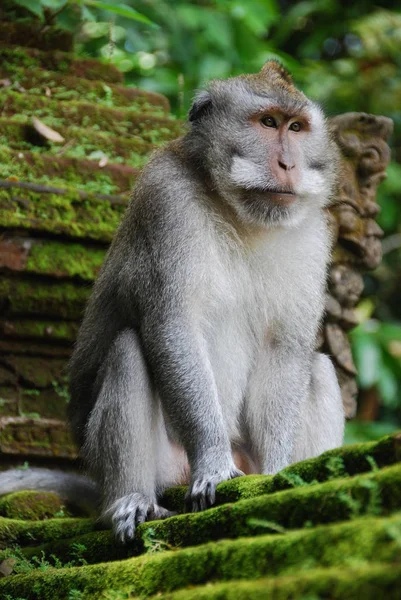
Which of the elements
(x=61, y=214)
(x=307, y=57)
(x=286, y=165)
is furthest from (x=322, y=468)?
(x=307, y=57)

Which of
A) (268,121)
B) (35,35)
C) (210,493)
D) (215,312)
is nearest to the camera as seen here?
(210,493)

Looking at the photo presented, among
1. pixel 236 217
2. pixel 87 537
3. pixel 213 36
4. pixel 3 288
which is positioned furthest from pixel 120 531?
pixel 213 36

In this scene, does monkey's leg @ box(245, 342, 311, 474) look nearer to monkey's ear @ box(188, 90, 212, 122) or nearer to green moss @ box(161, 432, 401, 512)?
green moss @ box(161, 432, 401, 512)

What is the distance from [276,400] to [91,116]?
3.59 m

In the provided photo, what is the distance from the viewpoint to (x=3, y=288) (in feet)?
23.8

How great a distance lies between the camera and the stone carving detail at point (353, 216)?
7.78 metres

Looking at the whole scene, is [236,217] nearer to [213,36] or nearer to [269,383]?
[269,383]

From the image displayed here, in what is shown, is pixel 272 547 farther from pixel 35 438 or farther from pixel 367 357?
pixel 367 357

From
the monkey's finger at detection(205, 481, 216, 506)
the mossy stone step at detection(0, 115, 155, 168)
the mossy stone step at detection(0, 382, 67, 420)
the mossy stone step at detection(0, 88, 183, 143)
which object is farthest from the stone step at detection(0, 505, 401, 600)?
the mossy stone step at detection(0, 88, 183, 143)

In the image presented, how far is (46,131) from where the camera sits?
26.9 ft

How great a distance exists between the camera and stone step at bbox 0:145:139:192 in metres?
7.86

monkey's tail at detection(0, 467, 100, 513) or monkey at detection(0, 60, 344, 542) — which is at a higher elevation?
monkey at detection(0, 60, 344, 542)

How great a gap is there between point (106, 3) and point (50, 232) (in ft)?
8.18

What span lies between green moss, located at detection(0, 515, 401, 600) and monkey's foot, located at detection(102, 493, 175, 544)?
1.58ft
